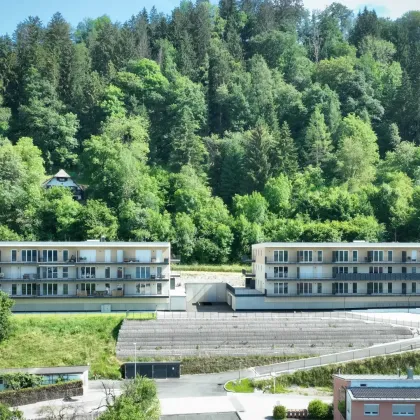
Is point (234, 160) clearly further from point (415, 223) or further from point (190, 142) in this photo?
point (415, 223)

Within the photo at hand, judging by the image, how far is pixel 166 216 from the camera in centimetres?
7888

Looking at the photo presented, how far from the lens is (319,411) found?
1710 inches

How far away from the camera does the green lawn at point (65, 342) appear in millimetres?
51469

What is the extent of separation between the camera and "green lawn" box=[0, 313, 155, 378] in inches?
2026

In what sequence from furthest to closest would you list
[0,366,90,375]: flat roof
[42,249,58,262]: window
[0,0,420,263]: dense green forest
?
[0,0,420,263]: dense green forest, [42,249,58,262]: window, [0,366,90,375]: flat roof

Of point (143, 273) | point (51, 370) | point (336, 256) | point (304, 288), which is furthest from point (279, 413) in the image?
point (336, 256)

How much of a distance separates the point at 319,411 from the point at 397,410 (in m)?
5.05

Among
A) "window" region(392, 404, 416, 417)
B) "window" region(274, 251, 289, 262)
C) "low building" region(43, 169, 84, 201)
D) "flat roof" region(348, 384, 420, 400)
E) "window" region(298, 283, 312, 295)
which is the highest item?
"low building" region(43, 169, 84, 201)

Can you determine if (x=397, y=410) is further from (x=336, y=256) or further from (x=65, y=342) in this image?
(x=336, y=256)

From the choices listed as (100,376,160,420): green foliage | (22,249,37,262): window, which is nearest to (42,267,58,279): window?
(22,249,37,262): window

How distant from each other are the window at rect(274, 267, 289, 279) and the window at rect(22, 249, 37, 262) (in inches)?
705

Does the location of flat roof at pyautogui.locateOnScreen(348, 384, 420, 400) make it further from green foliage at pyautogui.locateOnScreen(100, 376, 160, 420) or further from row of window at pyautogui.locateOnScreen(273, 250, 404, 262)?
row of window at pyautogui.locateOnScreen(273, 250, 404, 262)

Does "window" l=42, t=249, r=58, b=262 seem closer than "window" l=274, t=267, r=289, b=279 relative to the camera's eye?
Yes

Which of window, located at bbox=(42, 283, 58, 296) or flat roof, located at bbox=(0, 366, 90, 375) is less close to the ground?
window, located at bbox=(42, 283, 58, 296)
